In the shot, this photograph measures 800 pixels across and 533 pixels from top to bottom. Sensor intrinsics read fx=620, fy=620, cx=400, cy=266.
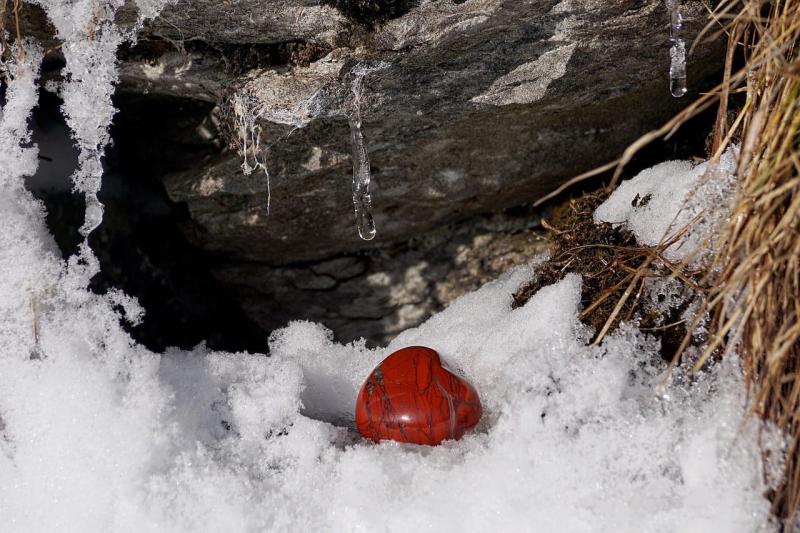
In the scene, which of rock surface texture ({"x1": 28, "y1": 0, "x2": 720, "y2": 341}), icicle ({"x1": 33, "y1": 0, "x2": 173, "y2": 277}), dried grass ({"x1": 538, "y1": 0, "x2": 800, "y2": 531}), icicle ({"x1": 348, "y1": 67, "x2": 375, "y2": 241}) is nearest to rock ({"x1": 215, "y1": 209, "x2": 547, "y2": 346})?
rock surface texture ({"x1": 28, "y1": 0, "x2": 720, "y2": 341})

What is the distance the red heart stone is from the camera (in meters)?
1.73

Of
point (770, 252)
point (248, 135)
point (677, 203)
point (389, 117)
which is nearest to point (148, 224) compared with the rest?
point (248, 135)

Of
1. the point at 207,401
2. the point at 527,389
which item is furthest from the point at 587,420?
the point at 207,401

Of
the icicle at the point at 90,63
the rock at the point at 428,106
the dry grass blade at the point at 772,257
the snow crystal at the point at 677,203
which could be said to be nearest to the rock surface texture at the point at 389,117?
the rock at the point at 428,106

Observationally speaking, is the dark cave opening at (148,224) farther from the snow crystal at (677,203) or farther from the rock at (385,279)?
the snow crystal at (677,203)

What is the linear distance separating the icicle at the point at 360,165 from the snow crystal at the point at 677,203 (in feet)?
2.75

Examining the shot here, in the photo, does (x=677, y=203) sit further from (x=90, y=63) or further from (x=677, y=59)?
(x=90, y=63)

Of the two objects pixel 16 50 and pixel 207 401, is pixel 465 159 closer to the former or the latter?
pixel 207 401

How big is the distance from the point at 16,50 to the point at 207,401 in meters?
1.21

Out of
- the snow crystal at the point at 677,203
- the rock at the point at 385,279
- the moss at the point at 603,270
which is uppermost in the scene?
the snow crystal at the point at 677,203

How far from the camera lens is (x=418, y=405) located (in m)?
1.74

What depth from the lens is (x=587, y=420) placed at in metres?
1.63

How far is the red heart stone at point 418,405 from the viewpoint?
1.73 meters

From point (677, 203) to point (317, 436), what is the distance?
1260 millimetres
